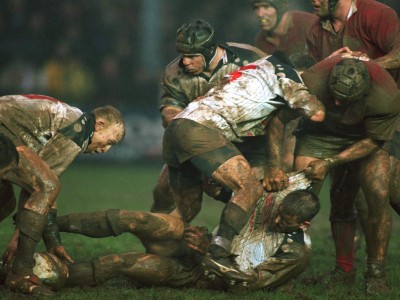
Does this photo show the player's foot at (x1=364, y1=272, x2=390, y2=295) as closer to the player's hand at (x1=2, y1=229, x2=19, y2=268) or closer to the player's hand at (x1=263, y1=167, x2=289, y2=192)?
the player's hand at (x1=263, y1=167, x2=289, y2=192)

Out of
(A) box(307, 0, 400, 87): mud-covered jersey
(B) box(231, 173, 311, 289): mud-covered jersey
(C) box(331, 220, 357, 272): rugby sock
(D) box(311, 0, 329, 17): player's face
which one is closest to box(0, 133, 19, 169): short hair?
(B) box(231, 173, 311, 289): mud-covered jersey

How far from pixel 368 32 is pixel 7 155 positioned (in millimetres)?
3592

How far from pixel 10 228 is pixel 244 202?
4067mm

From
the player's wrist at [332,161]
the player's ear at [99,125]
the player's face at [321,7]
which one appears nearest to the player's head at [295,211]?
the player's wrist at [332,161]

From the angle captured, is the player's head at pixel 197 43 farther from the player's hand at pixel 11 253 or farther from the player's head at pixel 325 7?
the player's hand at pixel 11 253

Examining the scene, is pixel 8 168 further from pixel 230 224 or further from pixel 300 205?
pixel 300 205

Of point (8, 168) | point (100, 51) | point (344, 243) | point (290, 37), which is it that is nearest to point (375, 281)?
point (344, 243)

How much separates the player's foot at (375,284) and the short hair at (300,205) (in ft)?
2.45

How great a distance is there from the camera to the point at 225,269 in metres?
7.13

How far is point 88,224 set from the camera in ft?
25.1

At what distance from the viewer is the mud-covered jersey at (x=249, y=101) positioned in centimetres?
786

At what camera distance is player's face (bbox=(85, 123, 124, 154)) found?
7.71m

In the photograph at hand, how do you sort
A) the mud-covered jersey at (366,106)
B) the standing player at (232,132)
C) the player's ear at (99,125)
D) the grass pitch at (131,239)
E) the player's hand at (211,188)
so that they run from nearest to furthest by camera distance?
the grass pitch at (131,239) < the standing player at (232,132) < the player's ear at (99,125) < the mud-covered jersey at (366,106) < the player's hand at (211,188)

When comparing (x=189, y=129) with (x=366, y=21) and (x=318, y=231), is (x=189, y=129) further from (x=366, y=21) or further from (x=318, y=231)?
(x=318, y=231)
